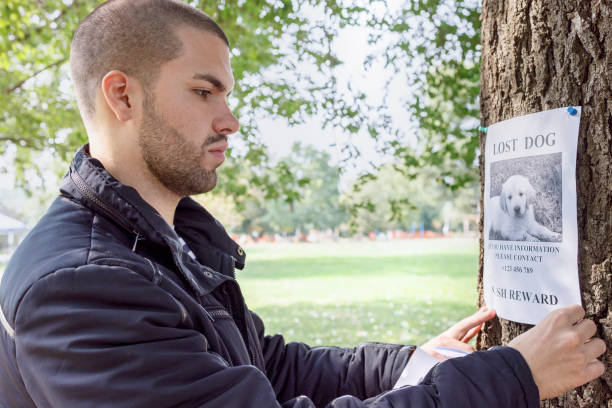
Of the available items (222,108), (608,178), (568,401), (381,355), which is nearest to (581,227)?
(608,178)

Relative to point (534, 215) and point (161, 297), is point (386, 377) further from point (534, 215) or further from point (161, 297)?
point (161, 297)

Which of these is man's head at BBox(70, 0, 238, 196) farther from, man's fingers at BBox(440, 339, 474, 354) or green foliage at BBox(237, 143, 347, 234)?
green foliage at BBox(237, 143, 347, 234)

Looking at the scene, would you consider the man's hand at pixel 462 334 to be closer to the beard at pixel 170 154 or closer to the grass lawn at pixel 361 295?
the beard at pixel 170 154

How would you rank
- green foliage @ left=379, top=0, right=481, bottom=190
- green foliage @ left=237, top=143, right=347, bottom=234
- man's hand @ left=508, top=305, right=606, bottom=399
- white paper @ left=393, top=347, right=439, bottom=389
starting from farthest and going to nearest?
green foliage @ left=237, top=143, right=347, bottom=234
green foliage @ left=379, top=0, right=481, bottom=190
white paper @ left=393, top=347, right=439, bottom=389
man's hand @ left=508, top=305, right=606, bottom=399

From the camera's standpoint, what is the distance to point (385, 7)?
3.88 meters

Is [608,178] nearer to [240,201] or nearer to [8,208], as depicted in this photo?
[240,201]

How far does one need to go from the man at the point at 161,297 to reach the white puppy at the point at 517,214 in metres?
0.23

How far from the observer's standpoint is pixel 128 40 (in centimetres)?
159

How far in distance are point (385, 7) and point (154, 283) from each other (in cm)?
324

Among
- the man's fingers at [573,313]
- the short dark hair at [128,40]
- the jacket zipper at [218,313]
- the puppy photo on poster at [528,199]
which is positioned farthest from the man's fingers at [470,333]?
the short dark hair at [128,40]

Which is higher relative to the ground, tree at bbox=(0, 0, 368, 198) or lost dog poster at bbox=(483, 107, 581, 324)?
tree at bbox=(0, 0, 368, 198)

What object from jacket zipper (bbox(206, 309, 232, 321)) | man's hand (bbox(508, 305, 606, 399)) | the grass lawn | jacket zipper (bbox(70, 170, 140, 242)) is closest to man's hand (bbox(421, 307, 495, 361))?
man's hand (bbox(508, 305, 606, 399))

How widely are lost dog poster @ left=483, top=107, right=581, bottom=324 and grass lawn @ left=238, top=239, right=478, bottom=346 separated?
7.30 meters

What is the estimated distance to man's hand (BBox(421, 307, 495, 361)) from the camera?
1661 millimetres
